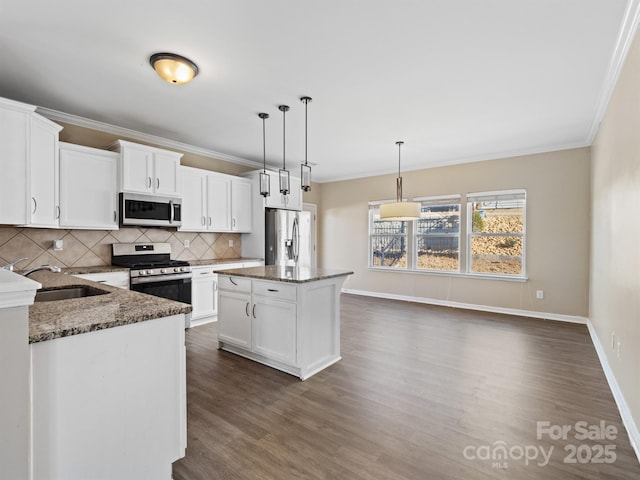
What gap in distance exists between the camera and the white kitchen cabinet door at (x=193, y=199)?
4441 mm

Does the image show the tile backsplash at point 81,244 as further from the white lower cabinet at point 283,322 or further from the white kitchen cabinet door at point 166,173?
the white lower cabinet at point 283,322

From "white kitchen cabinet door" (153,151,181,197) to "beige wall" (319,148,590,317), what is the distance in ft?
12.6

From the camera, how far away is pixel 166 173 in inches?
162

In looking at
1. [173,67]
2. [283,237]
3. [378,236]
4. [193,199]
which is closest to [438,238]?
[378,236]

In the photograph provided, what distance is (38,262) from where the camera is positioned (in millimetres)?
3391

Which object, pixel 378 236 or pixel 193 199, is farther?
pixel 378 236

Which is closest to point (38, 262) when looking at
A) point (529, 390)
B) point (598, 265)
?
point (529, 390)

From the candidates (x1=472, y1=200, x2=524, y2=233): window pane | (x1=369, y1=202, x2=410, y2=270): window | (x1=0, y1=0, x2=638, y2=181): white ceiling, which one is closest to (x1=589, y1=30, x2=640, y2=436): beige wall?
(x1=0, y1=0, x2=638, y2=181): white ceiling

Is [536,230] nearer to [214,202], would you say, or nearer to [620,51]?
[620,51]

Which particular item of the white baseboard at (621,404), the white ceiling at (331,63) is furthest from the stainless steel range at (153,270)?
the white baseboard at (621,404)

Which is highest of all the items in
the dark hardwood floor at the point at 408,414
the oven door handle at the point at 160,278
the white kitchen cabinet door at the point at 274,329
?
the oven door handle at the point at 160,278

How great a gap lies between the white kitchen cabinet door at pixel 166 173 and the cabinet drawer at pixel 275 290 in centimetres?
206

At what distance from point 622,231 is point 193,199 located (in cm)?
467

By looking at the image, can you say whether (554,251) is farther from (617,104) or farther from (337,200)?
(337,200)
